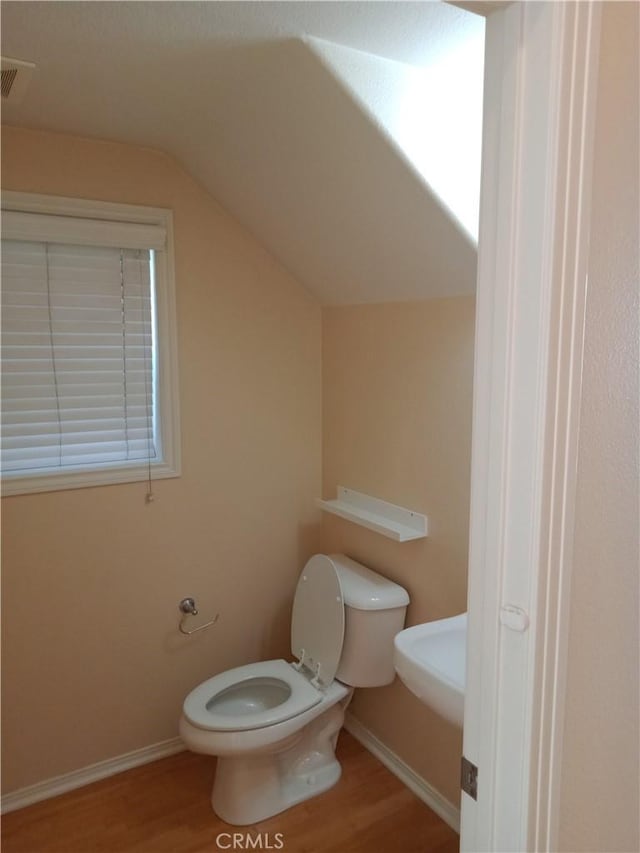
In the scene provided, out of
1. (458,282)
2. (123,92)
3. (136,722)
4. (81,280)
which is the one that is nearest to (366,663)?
(136,722)

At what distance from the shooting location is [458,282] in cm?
196

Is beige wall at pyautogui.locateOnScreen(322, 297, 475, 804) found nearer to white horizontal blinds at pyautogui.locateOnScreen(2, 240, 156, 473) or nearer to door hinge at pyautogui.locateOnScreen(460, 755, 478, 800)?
white horizontal blinds at pyautogui.locateOnScreen(2, 240, 156, 473)

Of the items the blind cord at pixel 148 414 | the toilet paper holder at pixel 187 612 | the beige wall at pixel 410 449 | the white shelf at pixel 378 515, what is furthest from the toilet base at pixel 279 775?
the blind cord at pixel 148 414

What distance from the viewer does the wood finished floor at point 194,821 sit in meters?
2.08

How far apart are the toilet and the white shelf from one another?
20 centimetres

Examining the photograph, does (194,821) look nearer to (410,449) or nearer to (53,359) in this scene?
(410,449)

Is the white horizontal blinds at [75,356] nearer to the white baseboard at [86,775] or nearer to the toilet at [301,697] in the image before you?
the toilet at [301,697]

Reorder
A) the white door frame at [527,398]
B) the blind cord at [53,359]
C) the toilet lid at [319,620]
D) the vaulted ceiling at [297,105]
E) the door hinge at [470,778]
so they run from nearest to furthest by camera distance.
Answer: the white door frame at [527,398], the door hinge at [470,778], the vaulted ceiling at [297,105], the blind cord at [53,359], the toilet lid at [319,620]

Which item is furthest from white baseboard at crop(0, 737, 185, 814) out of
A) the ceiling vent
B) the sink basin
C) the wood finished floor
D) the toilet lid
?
the ceiling vent

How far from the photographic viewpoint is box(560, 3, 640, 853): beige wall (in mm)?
873

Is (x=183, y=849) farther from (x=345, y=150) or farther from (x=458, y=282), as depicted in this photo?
(x=345, y=150)

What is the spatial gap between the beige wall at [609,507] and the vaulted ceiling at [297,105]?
0.66 meters

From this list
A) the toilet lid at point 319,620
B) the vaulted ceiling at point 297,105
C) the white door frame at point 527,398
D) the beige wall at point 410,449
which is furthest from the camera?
the toilet lid at point 319,620

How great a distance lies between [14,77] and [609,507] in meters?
1.67
